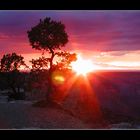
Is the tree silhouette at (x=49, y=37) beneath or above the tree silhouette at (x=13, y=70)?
above

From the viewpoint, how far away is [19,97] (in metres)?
12.7

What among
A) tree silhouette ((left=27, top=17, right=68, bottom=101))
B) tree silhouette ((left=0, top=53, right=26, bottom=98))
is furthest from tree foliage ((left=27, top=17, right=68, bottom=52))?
tree silhouette ((left=0, top=53, right=26, bottom=98))

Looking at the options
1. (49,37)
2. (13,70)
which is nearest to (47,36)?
(49,37)

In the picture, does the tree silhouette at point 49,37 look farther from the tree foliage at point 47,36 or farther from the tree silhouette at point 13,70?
the tree silhouette at point 13,70

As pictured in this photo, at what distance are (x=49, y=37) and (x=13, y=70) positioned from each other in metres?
3.58

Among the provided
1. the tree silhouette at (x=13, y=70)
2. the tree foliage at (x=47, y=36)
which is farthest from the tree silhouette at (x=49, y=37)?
the tree silhouette at (x=13, y=70)

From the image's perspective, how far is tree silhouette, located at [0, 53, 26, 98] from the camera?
1272cm

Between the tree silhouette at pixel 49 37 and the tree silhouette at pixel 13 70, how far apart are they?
9.04ft

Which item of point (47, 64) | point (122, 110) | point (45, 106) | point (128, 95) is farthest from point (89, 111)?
point (128, 95)

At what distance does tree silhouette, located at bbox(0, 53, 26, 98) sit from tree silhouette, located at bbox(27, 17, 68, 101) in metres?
2.75

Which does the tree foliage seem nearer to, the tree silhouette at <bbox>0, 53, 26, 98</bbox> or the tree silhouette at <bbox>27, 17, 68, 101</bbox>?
the tree silhouette at <bbox>27, 17, 68, 101</bbox>

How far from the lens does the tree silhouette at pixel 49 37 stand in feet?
31.9
